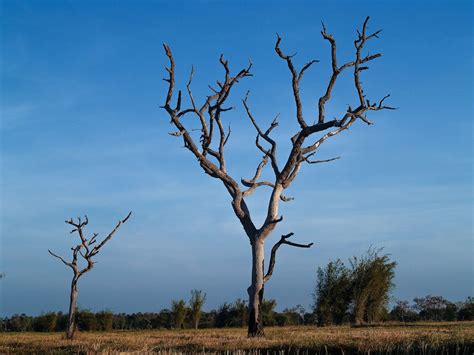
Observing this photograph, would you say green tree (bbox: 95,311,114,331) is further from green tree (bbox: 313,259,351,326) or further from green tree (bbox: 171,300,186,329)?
green tree (bbox: 313,259,351,326)

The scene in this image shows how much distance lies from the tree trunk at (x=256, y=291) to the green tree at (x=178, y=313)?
2624 centimetres

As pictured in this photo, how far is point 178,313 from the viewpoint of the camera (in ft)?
141

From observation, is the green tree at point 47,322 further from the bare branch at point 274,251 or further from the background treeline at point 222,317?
the bare branch at point 274,251

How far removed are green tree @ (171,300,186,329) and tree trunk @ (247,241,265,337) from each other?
86.1ft

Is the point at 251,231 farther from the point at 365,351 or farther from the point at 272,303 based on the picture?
the point at 272,303

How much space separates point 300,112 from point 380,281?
2066 cm

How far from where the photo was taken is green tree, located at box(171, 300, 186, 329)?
141ft

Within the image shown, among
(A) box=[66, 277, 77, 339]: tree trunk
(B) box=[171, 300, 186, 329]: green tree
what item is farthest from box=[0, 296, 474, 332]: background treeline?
(A) box=[66, 277, 77, 339]: tree trunk

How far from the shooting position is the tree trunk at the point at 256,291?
1695 cm

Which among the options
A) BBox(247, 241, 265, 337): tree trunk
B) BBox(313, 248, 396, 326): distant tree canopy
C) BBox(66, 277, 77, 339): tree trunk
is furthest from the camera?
BBox(313, 248, 396, 326): distant tree canopy

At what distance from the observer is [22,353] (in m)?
12.8

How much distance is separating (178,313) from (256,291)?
1058 inches

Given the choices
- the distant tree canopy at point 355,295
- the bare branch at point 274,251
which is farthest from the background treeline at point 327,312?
the bare branch at point 274,251

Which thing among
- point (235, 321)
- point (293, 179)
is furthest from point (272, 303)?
point (293, 179)
